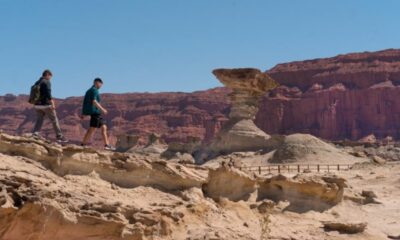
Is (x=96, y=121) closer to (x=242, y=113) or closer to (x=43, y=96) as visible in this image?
(x=43, y=96)

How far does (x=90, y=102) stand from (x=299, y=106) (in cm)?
9868

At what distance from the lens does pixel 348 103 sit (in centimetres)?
10394

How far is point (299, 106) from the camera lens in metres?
106

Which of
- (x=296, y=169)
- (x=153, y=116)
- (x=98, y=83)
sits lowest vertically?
(x=296, y=169)

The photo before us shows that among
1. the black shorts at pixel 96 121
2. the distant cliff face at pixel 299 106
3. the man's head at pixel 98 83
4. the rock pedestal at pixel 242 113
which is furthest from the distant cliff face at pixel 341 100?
the man's head at pixel 98 83

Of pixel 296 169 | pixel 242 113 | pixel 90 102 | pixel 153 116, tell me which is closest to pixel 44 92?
pixel 90 102

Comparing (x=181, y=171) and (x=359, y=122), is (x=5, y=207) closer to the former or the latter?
(x=181, y=171)

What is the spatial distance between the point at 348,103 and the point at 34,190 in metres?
101

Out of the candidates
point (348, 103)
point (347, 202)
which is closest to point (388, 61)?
point (348, 103)

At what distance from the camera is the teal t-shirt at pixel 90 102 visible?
903 cm

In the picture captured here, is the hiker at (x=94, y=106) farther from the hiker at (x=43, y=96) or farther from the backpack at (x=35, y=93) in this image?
the backpack at (x=35, y=93)

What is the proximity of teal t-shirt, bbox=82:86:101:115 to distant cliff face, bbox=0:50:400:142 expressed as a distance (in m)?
82.3

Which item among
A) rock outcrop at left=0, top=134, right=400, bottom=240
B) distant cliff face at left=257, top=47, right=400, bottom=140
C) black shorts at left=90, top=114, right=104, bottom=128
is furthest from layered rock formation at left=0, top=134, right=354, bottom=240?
distant cliff face at left=257, top=47, right=400, bottom=140

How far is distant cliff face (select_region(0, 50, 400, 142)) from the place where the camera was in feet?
332
